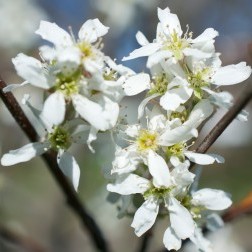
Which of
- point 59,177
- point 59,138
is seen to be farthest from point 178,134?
point 59,177

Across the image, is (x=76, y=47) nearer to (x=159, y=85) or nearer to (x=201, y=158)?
(x=159, y=85)

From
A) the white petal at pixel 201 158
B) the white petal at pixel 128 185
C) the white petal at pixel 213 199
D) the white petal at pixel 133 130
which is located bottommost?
the white petal at pixel 213 199

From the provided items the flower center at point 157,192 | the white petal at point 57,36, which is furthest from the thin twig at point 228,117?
the white petal at point 57,36

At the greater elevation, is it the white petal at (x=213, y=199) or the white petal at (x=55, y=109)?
the white petal at (x=55, y=109)

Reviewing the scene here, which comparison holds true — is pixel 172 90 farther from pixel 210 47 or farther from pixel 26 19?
pixel 26 19

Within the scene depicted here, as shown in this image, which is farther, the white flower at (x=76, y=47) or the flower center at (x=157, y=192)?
the flower center at (x=157, y=192)

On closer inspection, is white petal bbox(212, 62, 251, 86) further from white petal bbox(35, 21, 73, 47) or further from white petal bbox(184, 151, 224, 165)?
white petal bbox(35, 21, 73, 47)

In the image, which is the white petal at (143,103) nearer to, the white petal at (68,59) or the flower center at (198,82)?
the flower center at (198,82)

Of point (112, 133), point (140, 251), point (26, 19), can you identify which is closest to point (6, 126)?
point (26, 19)

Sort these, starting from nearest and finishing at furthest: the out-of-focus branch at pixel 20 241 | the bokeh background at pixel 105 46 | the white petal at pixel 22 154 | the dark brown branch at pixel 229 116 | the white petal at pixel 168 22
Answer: the dark brown branch at pixel 229 116 → the white petal at pixel 22 154 → the white petal at pixel 168 22 → the out-of-focus branch at pixel 20 241 → the bokeh background at pixel 105 46
